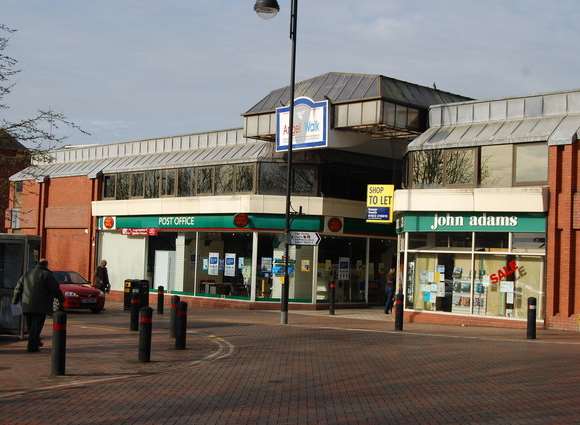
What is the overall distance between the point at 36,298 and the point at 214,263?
1816 cm

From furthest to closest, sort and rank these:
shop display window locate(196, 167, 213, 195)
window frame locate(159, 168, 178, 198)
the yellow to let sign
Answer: window frame locate(159, 168, 178, 198) < shop display window locate(196, 167, 213, 195) < the yellow to let sign

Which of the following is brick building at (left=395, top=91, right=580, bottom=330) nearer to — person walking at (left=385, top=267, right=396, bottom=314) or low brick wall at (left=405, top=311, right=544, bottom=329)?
low brick wall at (left=405, top=311, right=544, bottom=329)

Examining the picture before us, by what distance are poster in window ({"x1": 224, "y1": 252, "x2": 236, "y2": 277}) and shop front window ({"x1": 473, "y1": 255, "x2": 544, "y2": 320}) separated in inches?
433

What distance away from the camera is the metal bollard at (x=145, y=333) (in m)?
13.4

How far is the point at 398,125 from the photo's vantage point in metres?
27.4

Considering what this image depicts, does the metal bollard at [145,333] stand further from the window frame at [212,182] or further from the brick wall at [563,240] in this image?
the window frame at [212,182]

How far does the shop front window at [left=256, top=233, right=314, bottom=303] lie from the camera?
3108cm

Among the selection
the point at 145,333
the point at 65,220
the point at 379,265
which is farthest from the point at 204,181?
the point at 145,333

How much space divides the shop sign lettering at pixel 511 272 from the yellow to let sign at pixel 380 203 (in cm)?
481

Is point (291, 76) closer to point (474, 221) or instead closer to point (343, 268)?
point (474, 221)

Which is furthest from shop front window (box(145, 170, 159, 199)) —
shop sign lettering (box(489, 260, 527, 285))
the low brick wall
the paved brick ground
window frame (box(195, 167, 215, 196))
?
the paved brick ground

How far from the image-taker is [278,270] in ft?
101

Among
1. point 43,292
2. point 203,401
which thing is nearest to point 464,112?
point 43,292

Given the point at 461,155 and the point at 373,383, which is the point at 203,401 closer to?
the point at 373,383
